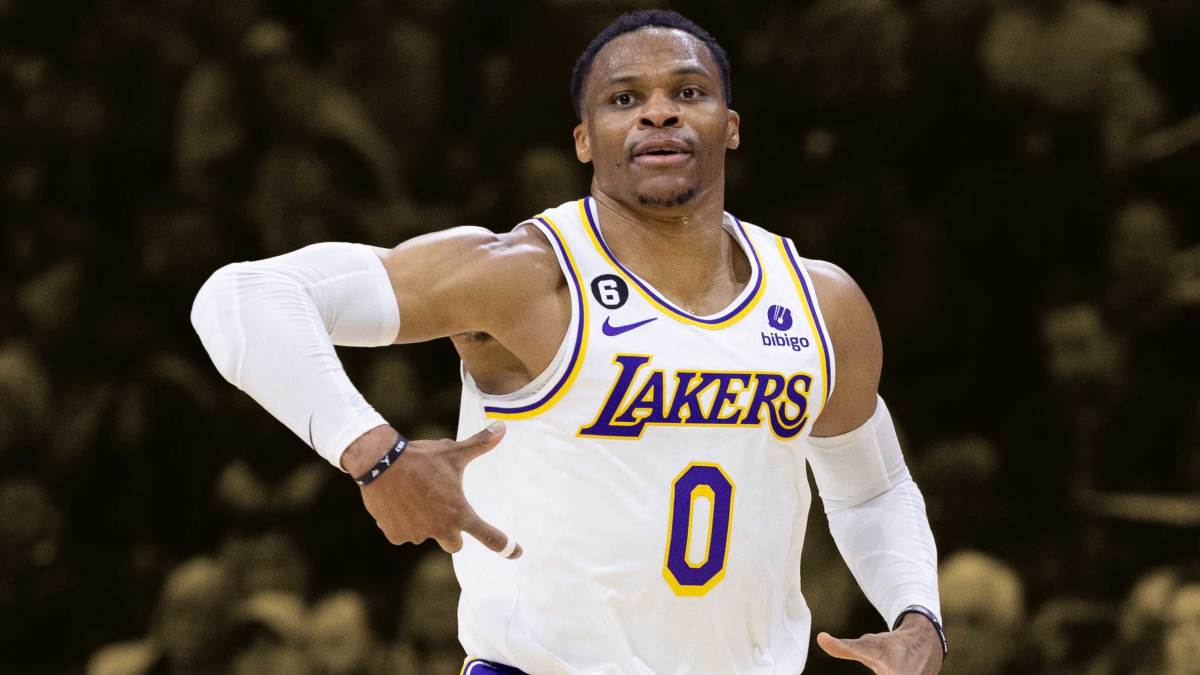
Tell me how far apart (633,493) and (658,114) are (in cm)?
67

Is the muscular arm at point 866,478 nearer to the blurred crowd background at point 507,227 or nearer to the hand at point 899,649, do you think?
the hand at point 899,649

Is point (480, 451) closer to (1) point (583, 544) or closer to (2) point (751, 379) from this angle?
(1) point (583, 544)

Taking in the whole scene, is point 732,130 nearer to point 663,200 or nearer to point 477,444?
point 663,200

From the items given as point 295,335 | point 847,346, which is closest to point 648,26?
→ point 847,346

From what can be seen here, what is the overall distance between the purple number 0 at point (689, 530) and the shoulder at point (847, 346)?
1.28ft

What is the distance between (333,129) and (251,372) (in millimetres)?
2514

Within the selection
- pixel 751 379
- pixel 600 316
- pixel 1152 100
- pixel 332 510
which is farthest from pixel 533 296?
pixel 1152 100

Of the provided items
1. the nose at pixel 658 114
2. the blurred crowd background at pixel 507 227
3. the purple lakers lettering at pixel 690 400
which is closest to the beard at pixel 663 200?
the nose at pixel 658 114

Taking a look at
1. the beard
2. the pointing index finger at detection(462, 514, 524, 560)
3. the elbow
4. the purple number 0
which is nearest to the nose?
the beard

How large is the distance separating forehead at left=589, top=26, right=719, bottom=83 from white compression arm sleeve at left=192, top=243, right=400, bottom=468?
27.4 inches

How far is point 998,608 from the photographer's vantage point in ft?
13.9

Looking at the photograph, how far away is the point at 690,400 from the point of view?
87.7 inches

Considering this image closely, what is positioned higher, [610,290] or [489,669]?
[610,290]

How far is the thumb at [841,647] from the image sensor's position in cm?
216
